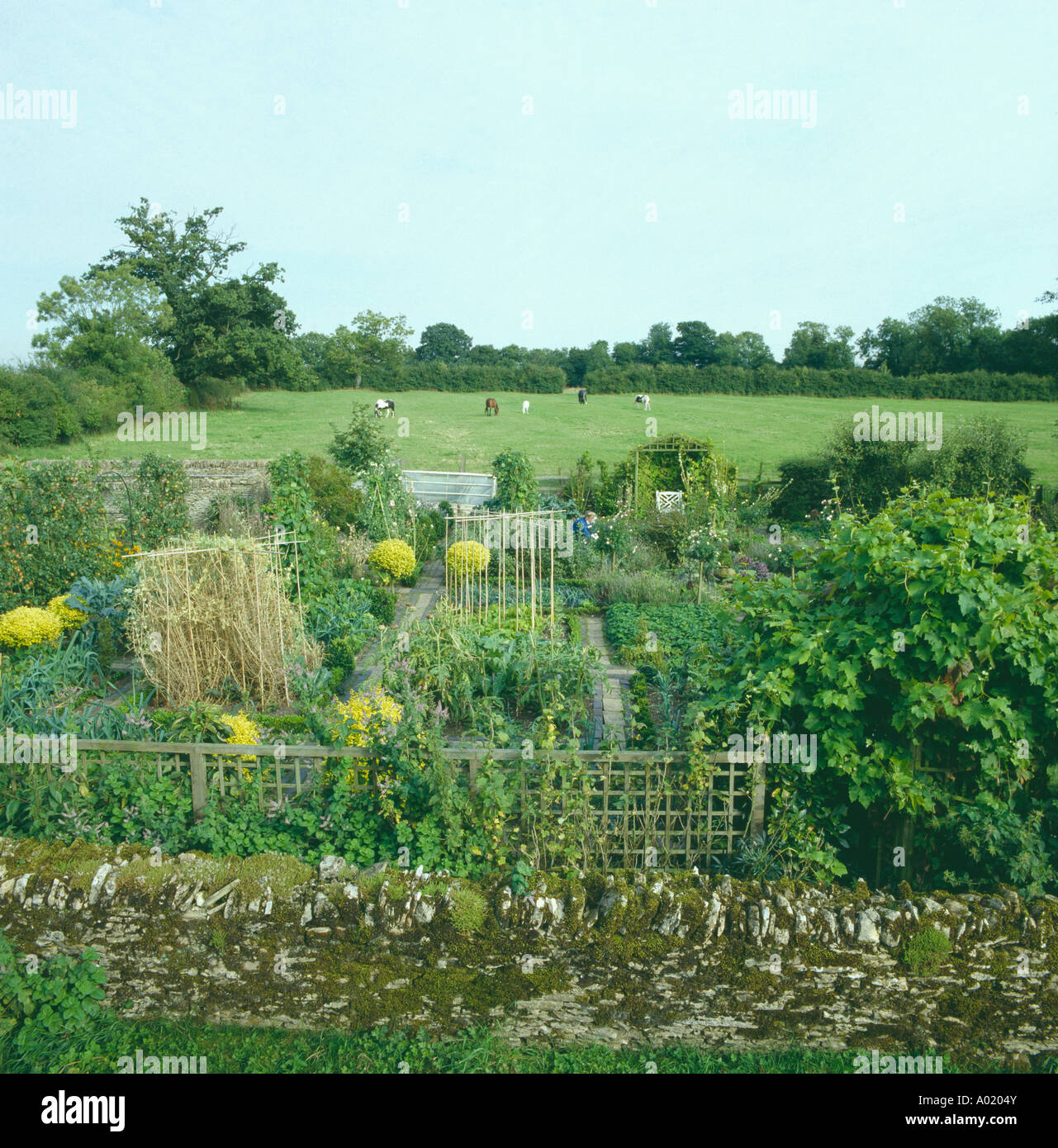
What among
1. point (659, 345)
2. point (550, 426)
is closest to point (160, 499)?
point (550, 426)

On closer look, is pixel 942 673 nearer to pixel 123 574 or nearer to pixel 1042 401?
pixel 123 574

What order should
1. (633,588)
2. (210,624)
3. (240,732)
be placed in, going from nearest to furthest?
(240,732) → (210,624) → (633,588)

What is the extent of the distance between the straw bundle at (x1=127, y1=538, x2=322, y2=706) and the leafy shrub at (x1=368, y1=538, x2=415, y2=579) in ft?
13.5

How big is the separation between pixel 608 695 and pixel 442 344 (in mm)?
59023

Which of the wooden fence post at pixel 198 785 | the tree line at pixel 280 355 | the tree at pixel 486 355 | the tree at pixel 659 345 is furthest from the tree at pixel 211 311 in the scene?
the wooden fence post at pixel 198 785

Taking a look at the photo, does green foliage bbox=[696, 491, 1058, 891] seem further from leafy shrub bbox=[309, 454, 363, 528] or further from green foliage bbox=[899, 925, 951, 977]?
leafy shrub bbox=[309, 454, 363, 528]

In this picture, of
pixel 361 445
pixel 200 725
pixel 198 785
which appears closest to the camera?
pixel 198 785

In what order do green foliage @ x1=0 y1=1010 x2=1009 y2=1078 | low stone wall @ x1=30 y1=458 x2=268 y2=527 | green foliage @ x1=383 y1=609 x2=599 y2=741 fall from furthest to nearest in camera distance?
low stone wall @ x1=30 y1=458 x2=268 y2=527, green foliage @ x1=383 y1=609 x2=599 y2=741, green foliage @ x1=0 y1=1010 x2=1009 y2=1078

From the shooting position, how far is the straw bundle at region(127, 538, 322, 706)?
6.85 m

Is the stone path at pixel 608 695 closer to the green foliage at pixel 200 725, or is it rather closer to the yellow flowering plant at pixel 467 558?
the yellow flowering plant at pixel 467 558

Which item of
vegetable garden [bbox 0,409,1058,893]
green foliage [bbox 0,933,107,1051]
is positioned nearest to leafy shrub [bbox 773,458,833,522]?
vegetable garden [bbox 0,409,1058,893]

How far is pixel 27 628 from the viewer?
7.92 meters

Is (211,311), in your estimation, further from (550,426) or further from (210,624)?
(210,624)
